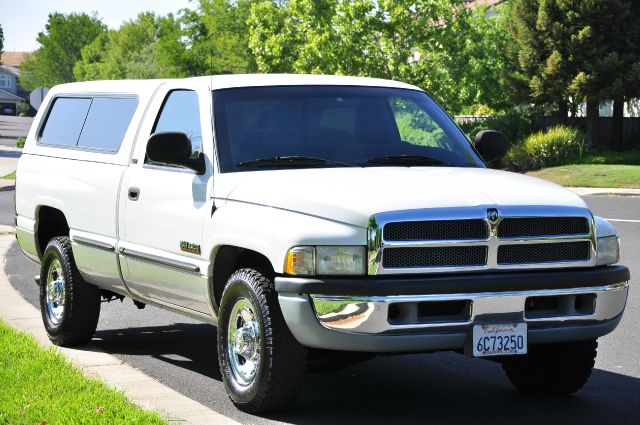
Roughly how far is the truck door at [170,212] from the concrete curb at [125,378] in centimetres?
52

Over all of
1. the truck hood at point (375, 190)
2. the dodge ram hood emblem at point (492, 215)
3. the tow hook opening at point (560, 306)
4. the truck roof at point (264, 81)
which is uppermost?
the truck roof at point (264, 81)

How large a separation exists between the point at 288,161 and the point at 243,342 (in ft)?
3.82

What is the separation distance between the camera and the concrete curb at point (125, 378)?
6.49m

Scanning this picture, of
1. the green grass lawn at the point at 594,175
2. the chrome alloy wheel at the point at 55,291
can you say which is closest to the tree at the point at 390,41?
the green grass lawn at the point at 594,175

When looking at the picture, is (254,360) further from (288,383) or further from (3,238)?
(3,238)

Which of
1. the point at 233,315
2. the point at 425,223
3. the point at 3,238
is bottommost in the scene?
the point at 3,238

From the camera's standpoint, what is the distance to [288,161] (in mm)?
7148

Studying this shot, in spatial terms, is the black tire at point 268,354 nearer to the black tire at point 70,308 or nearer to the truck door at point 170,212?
the truck door at point 170,212

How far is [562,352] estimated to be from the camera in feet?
23.5

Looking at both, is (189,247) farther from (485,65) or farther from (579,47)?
(485,65)

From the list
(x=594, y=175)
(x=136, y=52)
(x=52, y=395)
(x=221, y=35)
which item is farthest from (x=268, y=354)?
(x=136, y=52)

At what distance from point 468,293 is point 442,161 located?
1.59 metres

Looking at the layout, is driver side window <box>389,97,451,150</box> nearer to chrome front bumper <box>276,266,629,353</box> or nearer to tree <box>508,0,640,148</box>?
chrome front bumper <box>276,266,629,353</box>

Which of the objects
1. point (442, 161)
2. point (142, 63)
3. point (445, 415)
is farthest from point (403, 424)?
point (142, 63)
